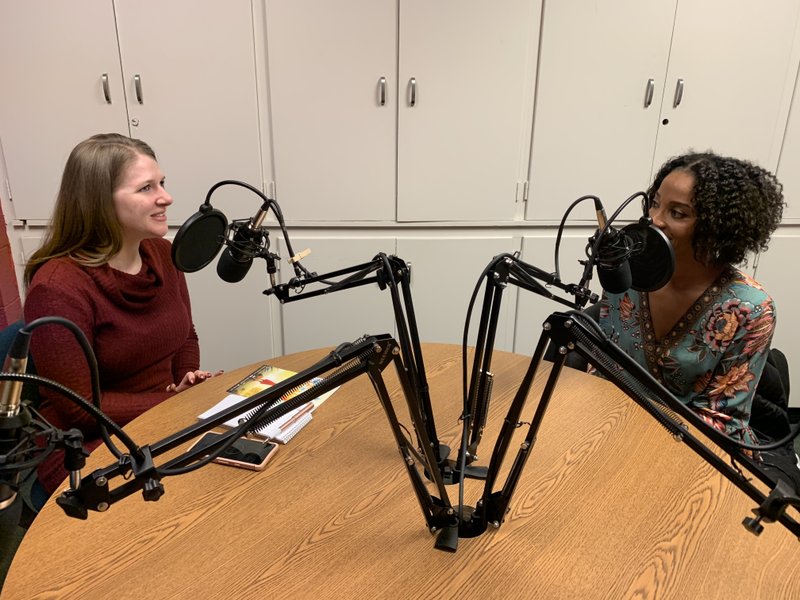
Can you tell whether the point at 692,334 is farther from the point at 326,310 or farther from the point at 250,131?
the point at 250,131

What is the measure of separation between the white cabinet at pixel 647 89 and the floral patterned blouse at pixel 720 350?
99 centimetres

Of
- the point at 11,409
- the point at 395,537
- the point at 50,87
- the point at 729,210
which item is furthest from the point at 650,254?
the point at 50,87

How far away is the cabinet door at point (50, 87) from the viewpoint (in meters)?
2.01

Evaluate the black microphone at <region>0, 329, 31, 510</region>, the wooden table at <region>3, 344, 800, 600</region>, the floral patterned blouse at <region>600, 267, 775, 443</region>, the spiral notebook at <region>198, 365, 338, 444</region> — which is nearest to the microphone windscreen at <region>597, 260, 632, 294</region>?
the wooden table at <region>3, 344, 800, 600</region>

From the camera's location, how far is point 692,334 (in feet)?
4.67

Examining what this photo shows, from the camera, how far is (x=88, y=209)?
142cm

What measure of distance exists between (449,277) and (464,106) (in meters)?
0.74

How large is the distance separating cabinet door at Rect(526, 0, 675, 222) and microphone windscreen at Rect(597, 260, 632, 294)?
1592mm

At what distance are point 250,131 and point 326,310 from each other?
838mm

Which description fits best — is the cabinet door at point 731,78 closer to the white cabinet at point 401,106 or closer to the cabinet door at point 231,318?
the white cabinet at point 401,106

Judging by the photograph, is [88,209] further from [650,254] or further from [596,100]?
[596,100]

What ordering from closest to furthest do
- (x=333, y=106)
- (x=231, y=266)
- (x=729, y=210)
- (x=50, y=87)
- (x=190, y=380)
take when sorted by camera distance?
(x=231, y=266) < (x=729, y=210) < (x=190, y=380) < (x=50, y=87) < (x=333, y=106)

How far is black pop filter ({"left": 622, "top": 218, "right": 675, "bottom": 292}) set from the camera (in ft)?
2.64

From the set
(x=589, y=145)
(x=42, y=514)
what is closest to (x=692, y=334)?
(x=589, y=145)
